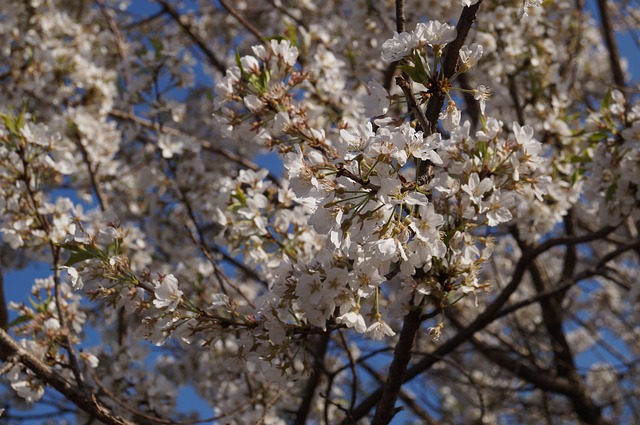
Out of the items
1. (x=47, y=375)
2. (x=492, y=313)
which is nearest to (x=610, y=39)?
(x=492, y=313)

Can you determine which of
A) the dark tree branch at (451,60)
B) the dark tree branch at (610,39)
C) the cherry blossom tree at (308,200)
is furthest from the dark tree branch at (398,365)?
the dark tree branch at (610,39)

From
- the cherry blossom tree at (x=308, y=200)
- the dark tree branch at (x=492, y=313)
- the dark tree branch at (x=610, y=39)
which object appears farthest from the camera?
the dark tree branch at (x=610, y=39)

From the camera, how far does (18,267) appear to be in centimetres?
704

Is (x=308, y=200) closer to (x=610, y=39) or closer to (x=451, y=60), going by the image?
(x=451, y=60)

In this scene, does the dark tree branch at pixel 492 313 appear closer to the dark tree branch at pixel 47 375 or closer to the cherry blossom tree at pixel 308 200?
the cherry blossom tree at pixel 308 200

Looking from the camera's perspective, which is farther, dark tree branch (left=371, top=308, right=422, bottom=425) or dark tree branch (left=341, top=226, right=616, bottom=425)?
dark tree branch (left=341, top=226, right=616, bottom=425)

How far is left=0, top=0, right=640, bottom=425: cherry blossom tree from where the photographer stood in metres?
1.89

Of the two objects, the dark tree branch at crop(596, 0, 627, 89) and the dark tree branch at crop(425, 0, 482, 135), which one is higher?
the dark tree branch at crop(596, 0, 627, 89)

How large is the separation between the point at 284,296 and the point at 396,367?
473mm

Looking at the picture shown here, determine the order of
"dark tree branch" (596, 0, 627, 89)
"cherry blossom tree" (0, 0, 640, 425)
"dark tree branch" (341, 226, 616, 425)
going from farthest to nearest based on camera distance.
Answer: "dark tree branch" (596, 0, 627, 89) < "dark tree branch" (341, 226, 616, 425) < "cherry blossom tree" (0, 0, 640, 425)

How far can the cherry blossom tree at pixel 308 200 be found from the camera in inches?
74.4

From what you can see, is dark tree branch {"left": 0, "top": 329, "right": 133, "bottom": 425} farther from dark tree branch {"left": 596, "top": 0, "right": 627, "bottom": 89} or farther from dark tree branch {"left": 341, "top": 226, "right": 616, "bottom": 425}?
dark tree branch {"left": 596, "top": 0, "right": 627, "bottom": 89}

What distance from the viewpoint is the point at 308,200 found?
179cm

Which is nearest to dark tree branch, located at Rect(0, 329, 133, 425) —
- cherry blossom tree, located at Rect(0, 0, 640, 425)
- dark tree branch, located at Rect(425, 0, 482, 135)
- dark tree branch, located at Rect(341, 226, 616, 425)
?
cherry blossom tree, located at Rect(0, 0, 640, 425)
